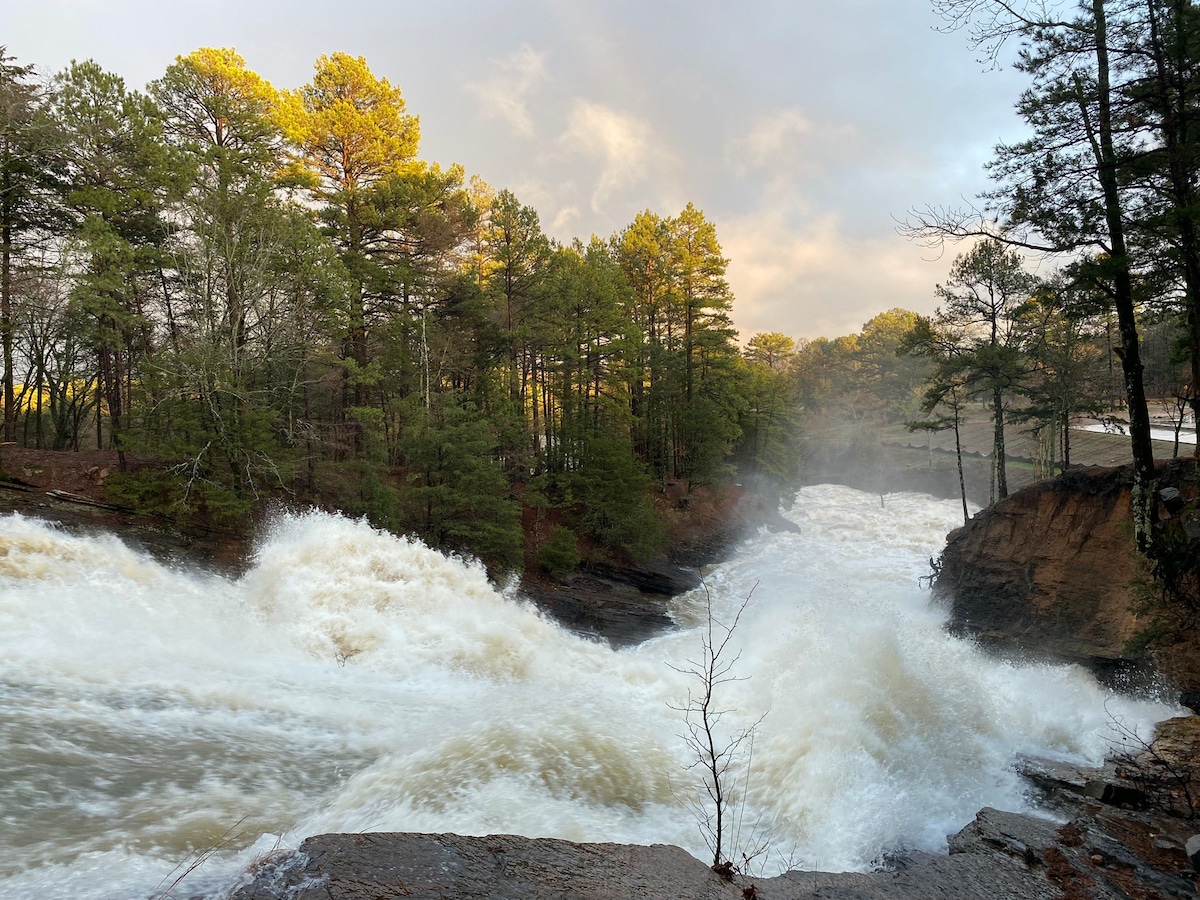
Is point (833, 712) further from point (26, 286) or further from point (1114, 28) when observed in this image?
point (26, 286)

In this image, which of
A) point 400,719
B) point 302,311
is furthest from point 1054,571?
point 302,311

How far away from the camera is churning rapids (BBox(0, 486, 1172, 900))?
4738 mm

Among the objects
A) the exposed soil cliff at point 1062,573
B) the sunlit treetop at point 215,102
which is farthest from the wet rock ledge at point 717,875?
the sunlit treetop at point 215,102

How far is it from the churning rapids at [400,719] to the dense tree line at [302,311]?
3.00 meters

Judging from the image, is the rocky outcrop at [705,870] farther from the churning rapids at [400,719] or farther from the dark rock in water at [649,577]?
the dark rock in water at [649,577]

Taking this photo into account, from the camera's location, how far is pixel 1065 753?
23.6ft

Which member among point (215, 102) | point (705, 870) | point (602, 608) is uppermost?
point (215, 102)

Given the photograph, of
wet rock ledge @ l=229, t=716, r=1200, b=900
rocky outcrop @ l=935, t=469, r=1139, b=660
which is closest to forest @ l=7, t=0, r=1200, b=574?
rocky outcrop @ l=935, t=469, r=1139, b=660

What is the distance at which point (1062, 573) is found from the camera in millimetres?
13430

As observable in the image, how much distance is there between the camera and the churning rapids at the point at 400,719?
4738 mm

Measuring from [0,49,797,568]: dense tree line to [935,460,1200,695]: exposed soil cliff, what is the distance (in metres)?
10.4

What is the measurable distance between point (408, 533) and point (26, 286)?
1105 cm

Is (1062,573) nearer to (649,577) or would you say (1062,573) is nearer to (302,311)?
(649,577)

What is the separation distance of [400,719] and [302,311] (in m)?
11.5
